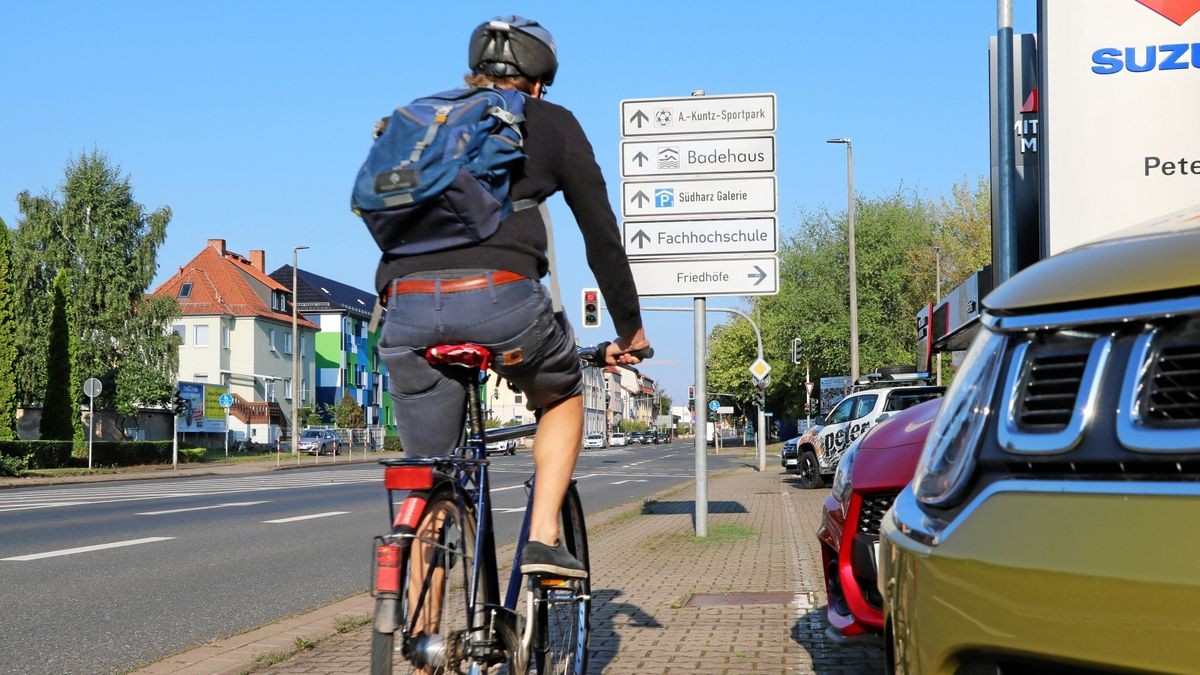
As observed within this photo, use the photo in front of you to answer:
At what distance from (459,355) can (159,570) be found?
7083mm

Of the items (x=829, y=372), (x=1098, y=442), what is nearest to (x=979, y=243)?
(x=829, y=372)

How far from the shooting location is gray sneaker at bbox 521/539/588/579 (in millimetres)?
3365

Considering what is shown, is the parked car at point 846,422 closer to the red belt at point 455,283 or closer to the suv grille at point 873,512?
the suv grille at point 873,512

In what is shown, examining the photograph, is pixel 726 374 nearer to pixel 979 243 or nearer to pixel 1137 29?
pixel 979 243

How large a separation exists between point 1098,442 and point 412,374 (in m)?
1.92

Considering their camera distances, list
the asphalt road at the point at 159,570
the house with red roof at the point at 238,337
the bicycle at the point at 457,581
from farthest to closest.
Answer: the house with red roof at the point at 238,337 < the asphalt road at the point at 159,570 < the bicycle at the point at 457,581

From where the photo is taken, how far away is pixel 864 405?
22.5 metres

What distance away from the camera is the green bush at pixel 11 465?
3250 cm

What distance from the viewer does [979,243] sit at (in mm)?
57969

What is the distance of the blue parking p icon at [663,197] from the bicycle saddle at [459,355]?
9.91 metres

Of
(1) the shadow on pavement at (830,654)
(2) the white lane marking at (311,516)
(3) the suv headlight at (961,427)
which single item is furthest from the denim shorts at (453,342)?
(2) the white lane marking at (311,516)

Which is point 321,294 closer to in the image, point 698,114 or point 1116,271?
point 698,114

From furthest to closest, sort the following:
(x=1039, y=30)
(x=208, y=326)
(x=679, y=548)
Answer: (x=208, y=326)
(x=679, y=548)
(x=1039, y=30)

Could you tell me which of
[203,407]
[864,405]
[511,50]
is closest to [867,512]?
[511,50]
